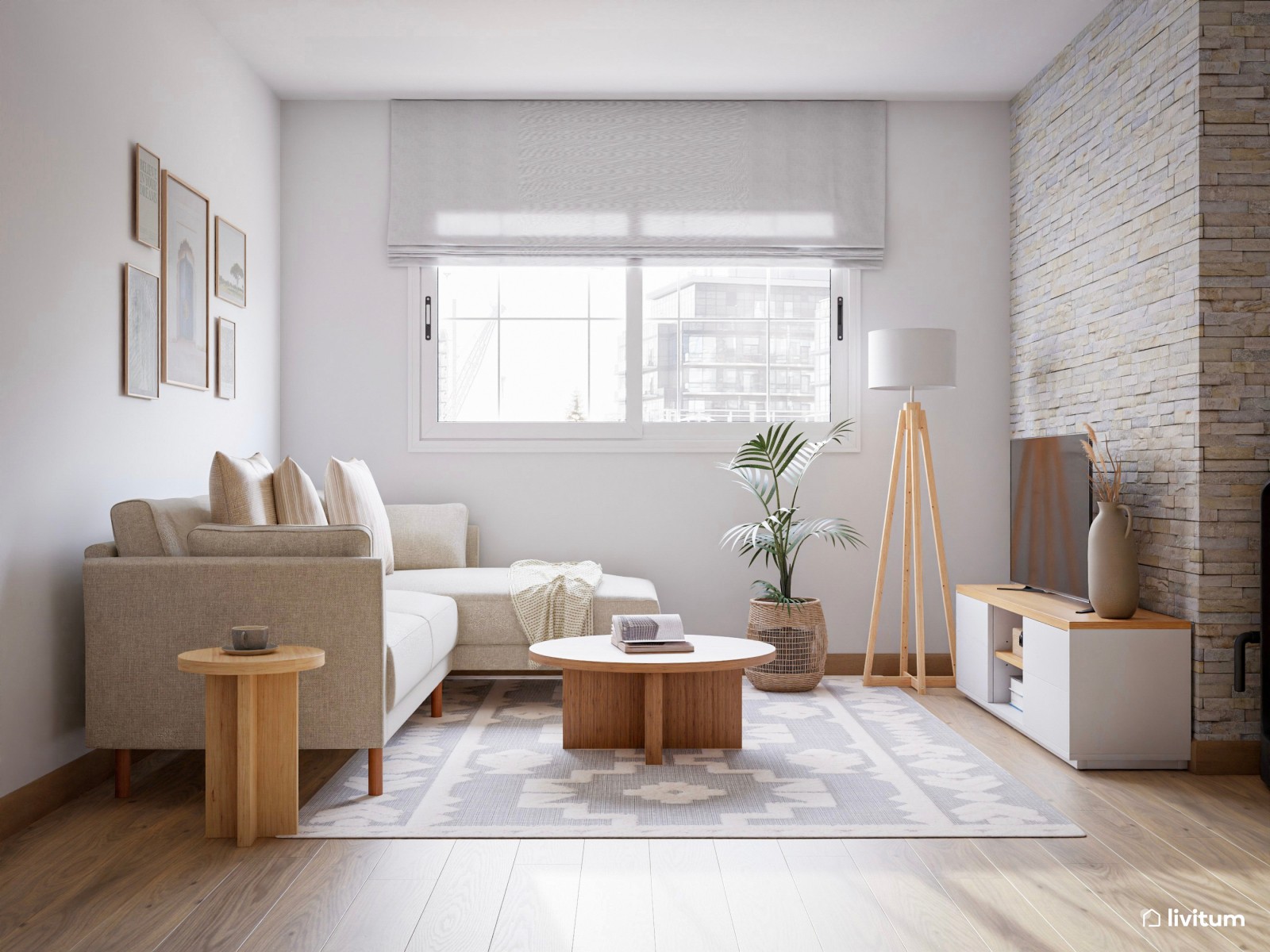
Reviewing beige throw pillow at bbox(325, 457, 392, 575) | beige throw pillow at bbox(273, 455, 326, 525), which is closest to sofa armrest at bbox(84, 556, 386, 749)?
beige throw pillow at bbox(273, 455, 326, 525)

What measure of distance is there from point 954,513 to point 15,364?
4.01 meters

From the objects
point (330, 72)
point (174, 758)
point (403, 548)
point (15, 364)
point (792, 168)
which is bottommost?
point (174, 758)

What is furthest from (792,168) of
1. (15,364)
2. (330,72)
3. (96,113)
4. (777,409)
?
(15,364)

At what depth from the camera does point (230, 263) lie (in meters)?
4.25

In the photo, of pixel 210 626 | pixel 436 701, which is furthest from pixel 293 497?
pixel 436 701

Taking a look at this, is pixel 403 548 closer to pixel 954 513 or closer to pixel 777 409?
pixel 777 409

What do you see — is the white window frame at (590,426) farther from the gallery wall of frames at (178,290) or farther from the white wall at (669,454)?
the gallery wall of frames at (178,290)

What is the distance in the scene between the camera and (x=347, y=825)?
2.67 metres

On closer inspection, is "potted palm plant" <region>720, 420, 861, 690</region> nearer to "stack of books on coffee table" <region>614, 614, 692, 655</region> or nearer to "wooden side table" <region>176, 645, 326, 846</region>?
"stack of books on coffee table" <region>614, 614, 692, 655</region>

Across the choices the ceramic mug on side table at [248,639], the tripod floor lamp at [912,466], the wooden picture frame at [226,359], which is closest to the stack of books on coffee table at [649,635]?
the ceramic mug on side table at [248,639]

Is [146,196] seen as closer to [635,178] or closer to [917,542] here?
[635,178]

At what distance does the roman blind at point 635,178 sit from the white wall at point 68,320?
1.24m

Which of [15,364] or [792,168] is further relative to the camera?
[792,168]

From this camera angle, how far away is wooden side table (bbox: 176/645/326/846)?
8.20 feet
